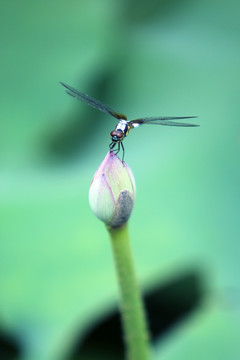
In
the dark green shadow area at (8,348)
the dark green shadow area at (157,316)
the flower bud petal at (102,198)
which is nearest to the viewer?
the flower bud petal at (102,198)

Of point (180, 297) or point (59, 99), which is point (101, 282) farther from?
point (59, 99)

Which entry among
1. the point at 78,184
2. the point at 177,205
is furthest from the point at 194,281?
the point at 78,184

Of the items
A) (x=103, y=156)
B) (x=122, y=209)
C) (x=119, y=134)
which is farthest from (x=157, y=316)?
(x=122, y=209)

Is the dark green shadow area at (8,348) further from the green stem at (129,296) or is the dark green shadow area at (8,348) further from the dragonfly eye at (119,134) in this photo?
the dragonfly eye at (119,134)

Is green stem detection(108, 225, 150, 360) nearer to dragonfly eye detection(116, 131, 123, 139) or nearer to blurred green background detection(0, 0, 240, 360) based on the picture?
dragonfly eye detection(116, 131, 123, 139)

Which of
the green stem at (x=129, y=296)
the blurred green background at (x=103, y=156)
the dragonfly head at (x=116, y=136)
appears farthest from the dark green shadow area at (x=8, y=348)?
the dragonfly head at (x=116, y=136)

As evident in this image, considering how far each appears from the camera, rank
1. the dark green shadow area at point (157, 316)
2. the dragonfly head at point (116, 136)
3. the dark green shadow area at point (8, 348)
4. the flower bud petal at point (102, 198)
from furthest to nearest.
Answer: the dark green shadow area at point (157, 316) < the dark green shadow area at point (8, 348) < the dragonfly head at point (116, 136) < the flower bud petal at point (102, 198)
